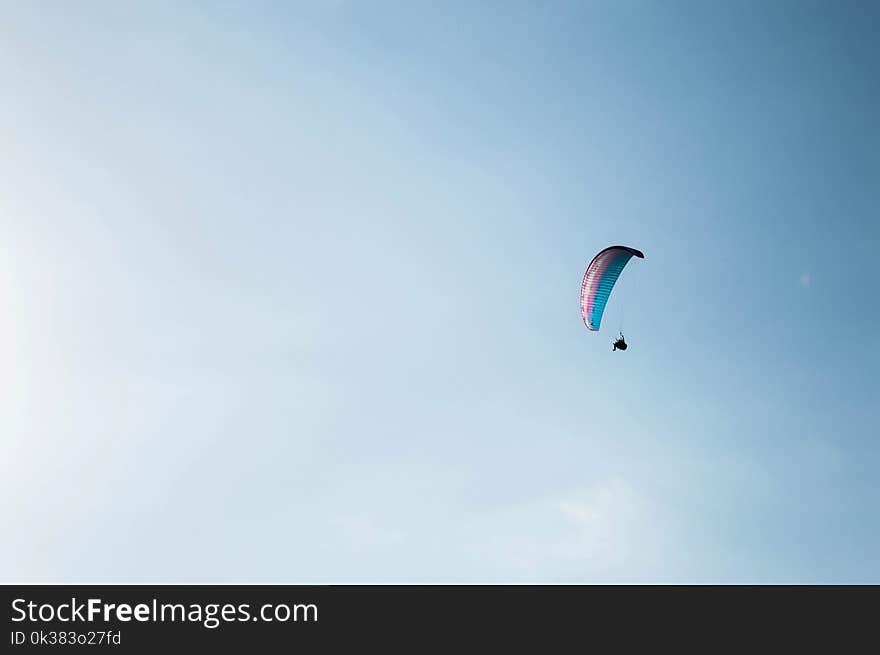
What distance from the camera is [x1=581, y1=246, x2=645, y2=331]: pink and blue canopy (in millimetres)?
43625

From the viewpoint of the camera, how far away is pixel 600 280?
45.1 metres
